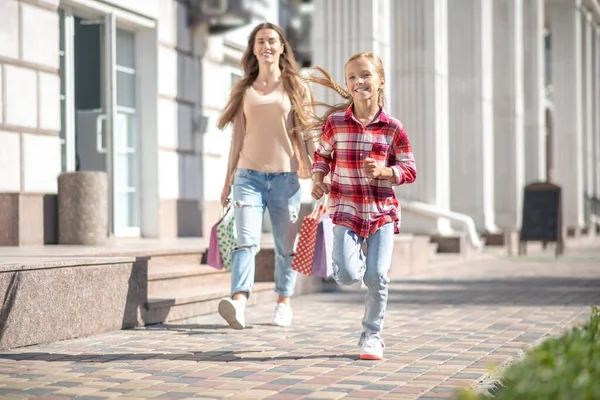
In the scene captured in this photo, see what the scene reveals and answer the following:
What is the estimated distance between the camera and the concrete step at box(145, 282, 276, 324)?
8195mm

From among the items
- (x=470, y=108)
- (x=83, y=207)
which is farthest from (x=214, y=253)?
(x=470, y=108)

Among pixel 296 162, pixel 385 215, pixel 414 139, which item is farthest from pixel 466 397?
pixel 414 139

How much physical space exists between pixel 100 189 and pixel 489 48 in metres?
11.9

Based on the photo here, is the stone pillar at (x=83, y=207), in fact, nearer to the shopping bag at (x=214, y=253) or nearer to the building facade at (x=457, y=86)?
the shopping bag at (x=214, y=253)

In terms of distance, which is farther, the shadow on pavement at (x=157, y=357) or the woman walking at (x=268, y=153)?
the woman walking at (x=268, y=153)

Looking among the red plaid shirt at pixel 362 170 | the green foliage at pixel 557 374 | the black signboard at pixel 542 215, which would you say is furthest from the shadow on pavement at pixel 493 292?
the green foliage at pixel 557 374

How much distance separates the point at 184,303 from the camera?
8.55 meters

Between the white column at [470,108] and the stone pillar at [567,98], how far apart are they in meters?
14.5

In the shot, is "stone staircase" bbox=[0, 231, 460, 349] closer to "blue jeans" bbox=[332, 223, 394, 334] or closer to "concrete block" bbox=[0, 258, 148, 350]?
"concrete block" bbox=[0, 258, 148, 350]

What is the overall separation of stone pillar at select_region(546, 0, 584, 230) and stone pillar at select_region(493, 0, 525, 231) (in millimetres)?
10729

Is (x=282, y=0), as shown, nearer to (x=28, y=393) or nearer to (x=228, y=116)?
(x=228, y=116)

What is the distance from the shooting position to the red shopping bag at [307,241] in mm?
7555

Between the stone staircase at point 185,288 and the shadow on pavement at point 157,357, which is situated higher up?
the stone staircase at point 185,288

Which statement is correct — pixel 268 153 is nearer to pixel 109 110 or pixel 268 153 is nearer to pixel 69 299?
pixel 69 299
